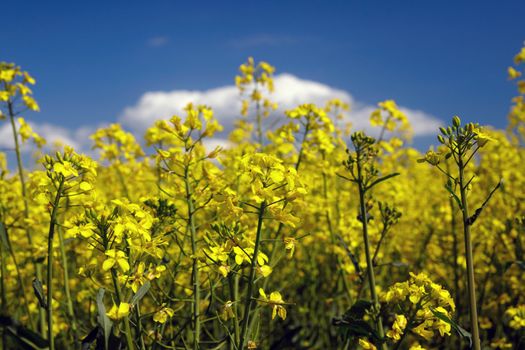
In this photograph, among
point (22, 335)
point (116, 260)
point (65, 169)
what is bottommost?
point (22, 335)

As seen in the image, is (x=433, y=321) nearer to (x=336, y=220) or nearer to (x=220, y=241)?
(x=220, y=241)

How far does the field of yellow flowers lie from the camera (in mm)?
2041

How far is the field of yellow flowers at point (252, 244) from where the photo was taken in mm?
2041

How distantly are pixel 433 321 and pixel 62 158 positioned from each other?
1.71 m

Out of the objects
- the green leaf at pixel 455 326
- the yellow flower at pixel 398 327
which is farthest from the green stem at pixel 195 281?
the green leaf at pixel 455 326

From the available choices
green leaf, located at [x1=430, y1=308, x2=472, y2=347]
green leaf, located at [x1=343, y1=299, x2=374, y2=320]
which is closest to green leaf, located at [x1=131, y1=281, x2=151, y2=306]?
green leaf, located at [x1=343, y1=299, x2=374, y2=320]

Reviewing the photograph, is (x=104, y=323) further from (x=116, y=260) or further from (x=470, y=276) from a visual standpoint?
(x=470, y=276)

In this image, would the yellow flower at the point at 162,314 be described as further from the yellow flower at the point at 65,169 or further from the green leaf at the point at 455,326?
the green leaf at the point at 455,326

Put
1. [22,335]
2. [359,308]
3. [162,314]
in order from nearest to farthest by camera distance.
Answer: [162,314]
[359,308]
[22,335]

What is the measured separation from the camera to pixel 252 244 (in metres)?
2.13

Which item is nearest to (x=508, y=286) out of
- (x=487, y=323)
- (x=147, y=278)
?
(x=487, y=323)

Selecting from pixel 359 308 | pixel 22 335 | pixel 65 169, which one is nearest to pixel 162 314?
pixel 65 169

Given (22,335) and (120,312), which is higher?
(120,312)

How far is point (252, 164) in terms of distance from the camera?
6.64 ft
